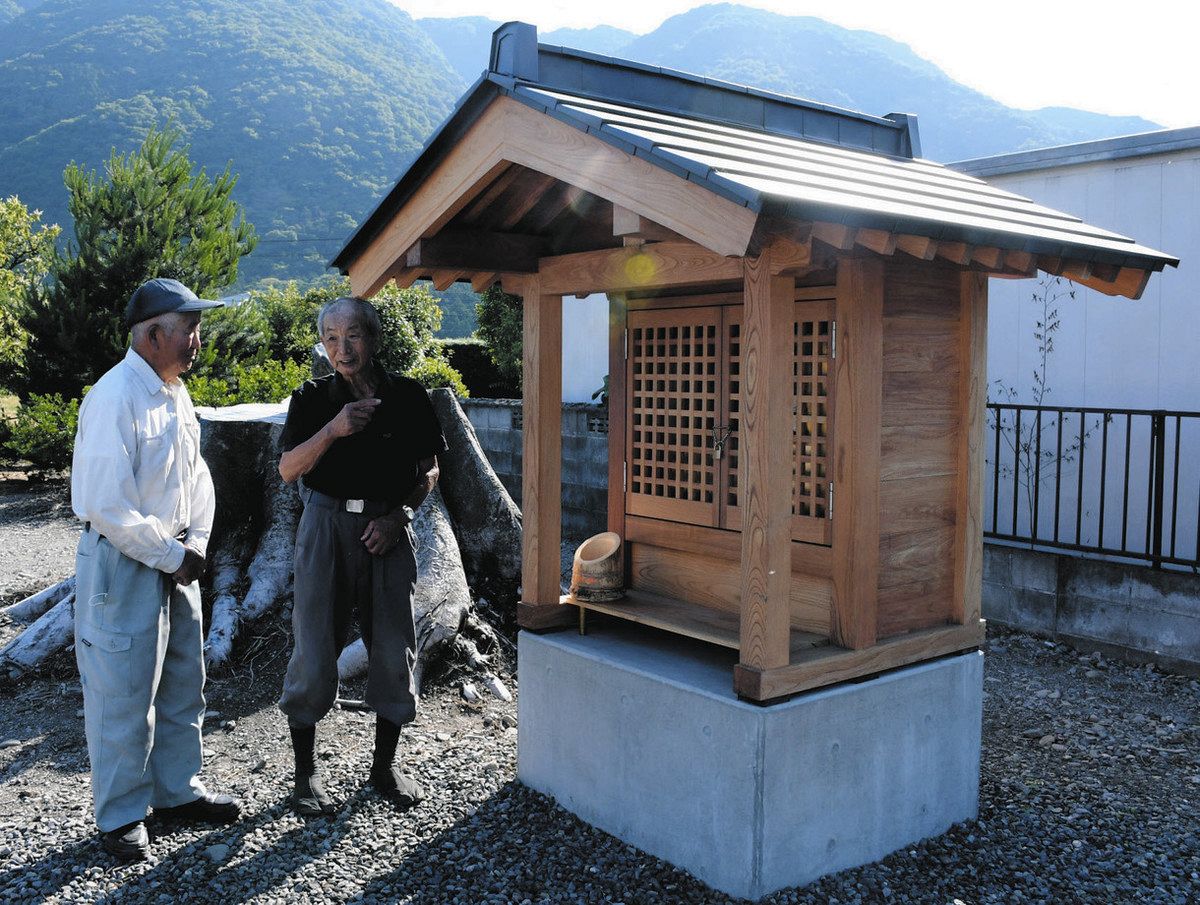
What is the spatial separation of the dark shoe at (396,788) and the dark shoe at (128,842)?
2.86ft

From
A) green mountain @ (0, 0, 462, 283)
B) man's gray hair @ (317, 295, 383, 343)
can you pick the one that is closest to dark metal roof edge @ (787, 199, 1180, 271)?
man's gray hair @ (317, 295, 383, 343)

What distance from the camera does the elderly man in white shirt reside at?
3523mm

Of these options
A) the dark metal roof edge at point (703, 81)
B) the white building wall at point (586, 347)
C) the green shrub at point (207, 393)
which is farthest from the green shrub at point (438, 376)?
the dark metal roof edge at point (703, 81)

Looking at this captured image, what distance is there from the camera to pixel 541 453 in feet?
14.0

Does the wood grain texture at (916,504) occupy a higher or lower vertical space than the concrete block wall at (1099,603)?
higher

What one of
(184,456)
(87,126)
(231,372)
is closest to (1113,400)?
(184,456)

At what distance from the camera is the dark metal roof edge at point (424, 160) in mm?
3629

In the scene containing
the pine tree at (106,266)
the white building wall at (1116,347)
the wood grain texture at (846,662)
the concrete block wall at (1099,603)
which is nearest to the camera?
the wood grain texture at (846,662)

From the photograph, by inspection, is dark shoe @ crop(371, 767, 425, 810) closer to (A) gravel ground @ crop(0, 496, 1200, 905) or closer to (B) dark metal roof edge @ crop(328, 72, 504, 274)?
(A) gravel ground @ crop(0, 496, 1200, 905)


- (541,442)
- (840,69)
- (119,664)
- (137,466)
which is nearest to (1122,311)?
(541,442)

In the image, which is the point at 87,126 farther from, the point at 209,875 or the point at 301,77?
the point at 209,875

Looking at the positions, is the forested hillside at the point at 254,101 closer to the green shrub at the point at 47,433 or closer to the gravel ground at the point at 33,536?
the green shrub at the point at 47,433

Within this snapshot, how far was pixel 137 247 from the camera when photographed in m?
13.8

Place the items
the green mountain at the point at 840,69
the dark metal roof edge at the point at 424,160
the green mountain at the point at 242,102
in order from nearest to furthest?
1. the dark metal roof edge at the point at 424,160
2. the green mountain at the point at 242,102
3. the green mountain at the point at 840,69
